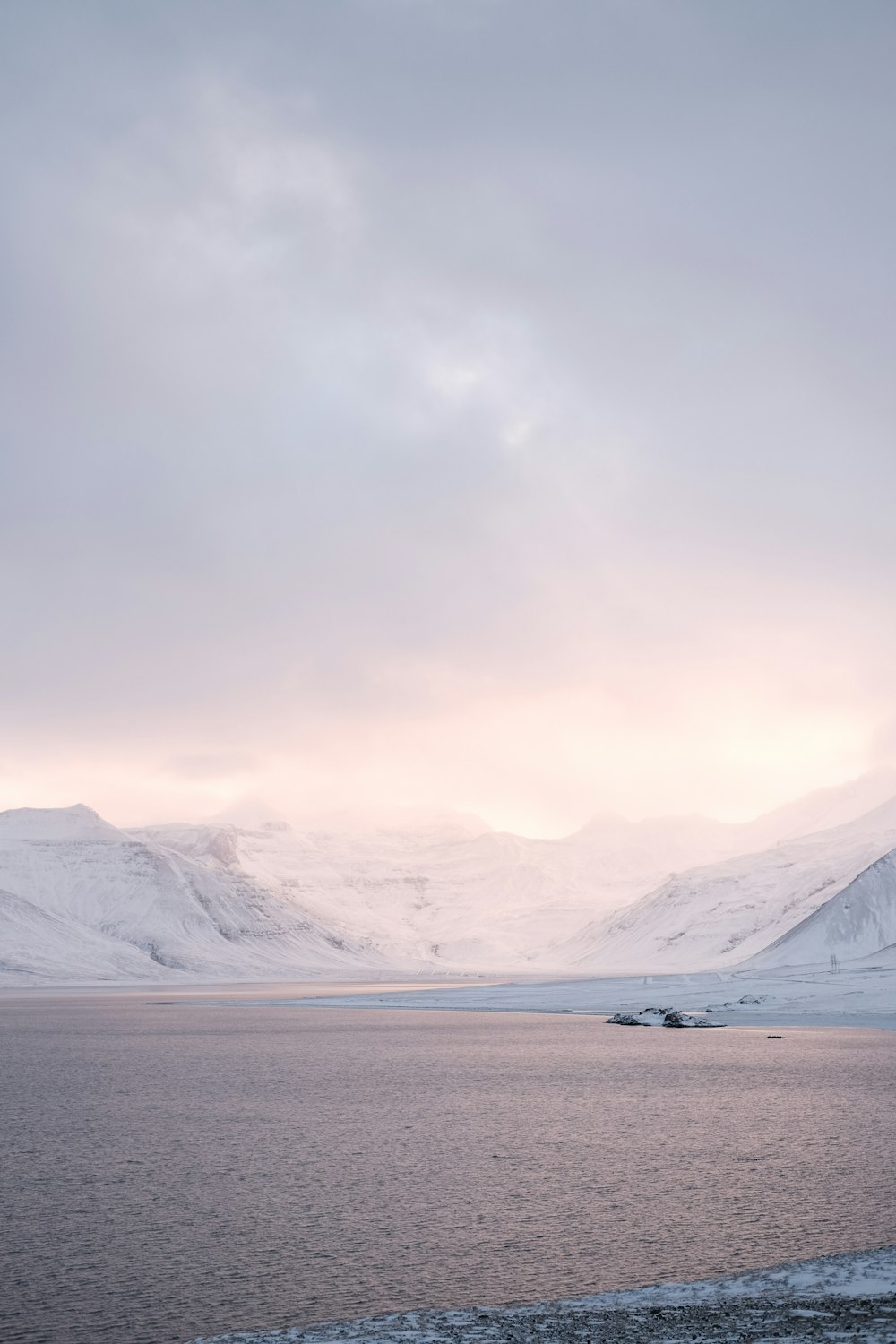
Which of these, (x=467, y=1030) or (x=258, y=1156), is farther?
(x=467, y=1030)

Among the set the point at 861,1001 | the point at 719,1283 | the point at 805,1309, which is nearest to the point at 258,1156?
the point at 719,1283

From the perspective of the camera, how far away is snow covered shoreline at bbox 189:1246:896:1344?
18484 mm

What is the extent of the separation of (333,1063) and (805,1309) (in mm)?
48427

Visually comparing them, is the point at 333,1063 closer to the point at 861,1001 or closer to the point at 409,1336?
the point at 409,1336

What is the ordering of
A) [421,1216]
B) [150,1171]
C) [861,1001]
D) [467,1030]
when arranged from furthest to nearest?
[861,1001] < [467,1030] < [150,1171] < [421,1216]

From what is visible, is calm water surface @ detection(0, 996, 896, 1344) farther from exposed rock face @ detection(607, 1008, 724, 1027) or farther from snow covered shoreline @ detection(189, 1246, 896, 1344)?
exposed rock face @ detection(607, 1008, 724, 1027)

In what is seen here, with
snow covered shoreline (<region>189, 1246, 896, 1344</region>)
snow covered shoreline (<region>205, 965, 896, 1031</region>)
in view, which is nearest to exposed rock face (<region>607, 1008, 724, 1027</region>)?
snow covered shoreline (<region>205, 965, 896, 1031</region>)

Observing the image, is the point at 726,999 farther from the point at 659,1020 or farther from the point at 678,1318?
the point at 678,1318

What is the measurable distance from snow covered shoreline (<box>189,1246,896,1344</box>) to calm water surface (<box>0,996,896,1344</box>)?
956 mm

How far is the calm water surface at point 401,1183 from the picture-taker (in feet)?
72.9

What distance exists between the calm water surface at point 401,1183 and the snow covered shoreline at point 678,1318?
3.14 feet

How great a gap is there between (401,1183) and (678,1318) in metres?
13.4

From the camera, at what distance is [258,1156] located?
35.2 m

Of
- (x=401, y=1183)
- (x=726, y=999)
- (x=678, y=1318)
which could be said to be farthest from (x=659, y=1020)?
(x=678, y=1318)
